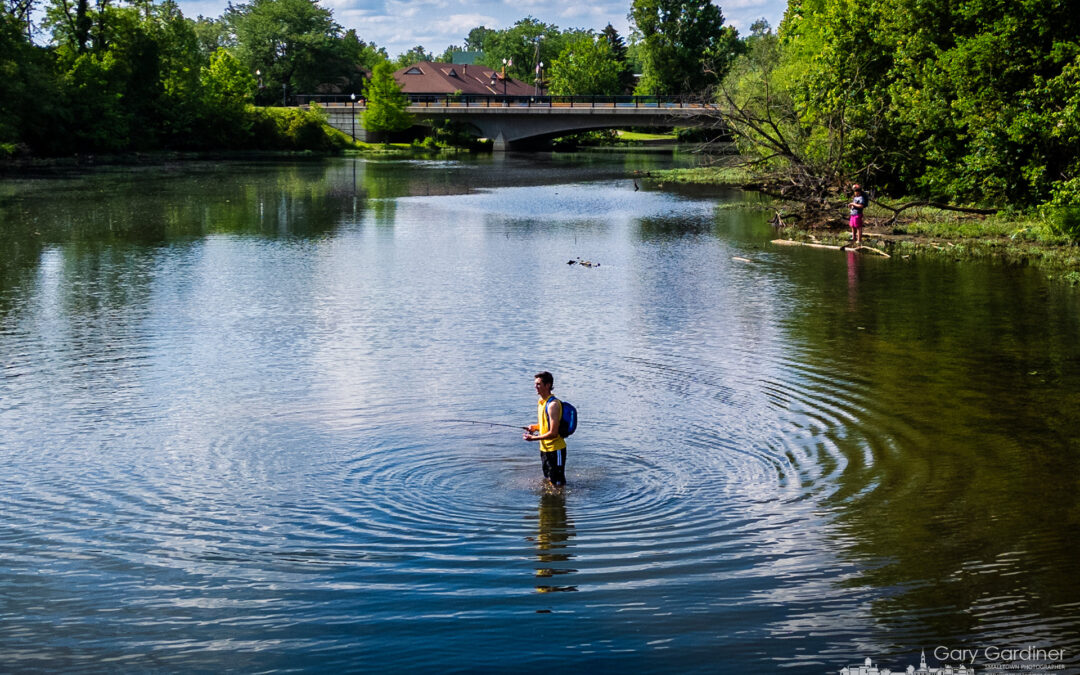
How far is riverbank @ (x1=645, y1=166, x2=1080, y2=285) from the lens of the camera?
33438mm

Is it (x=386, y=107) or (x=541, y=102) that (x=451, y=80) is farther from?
(x=386, y=107)

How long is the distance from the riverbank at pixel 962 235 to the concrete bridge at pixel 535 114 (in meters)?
63.1

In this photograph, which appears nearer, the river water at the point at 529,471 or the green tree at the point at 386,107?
the river water at the point at 529,471

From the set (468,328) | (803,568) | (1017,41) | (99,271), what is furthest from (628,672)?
(1017,41)

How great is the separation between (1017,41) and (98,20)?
257ft

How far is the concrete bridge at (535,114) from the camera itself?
109 meters

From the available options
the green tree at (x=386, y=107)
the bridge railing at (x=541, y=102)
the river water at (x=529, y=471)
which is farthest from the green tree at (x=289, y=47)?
the river water at (x=529, y=471)

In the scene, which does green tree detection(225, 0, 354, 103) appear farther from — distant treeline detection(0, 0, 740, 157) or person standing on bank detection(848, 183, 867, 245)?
person standing on bank detection(848, 183, 867, 245)

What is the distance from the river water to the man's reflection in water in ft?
0.13

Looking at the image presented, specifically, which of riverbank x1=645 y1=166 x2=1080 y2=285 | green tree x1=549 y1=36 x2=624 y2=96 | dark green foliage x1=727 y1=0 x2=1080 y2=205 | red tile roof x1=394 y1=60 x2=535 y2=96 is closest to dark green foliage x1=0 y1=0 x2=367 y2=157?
red tile roof x1=394 y1=60 x2=535 y2=96

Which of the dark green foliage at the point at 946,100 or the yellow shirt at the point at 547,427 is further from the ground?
the dark green foliage at the point at 946,100

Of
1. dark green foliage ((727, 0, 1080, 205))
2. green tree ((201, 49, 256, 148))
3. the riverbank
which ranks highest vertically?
green tree ((201, 49, 256, 148))

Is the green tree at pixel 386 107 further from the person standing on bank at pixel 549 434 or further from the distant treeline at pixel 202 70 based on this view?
the person standing on bank at pixel 549 434

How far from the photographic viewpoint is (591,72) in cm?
15125
